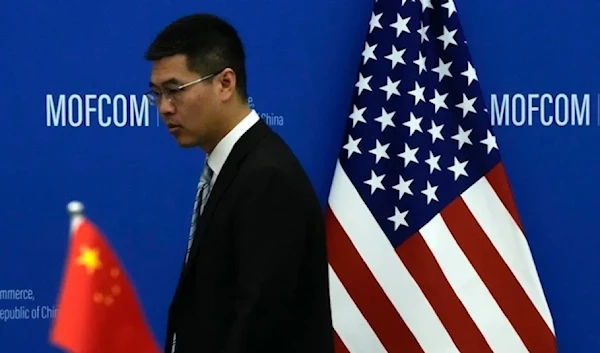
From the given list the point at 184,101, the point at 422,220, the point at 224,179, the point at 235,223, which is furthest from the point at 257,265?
the point at 422,220

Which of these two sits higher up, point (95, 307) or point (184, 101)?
point (184, 101)

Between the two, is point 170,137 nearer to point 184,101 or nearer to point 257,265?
point 184,101

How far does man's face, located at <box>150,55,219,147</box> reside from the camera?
5.25 feet

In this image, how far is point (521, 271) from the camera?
8.00 feet

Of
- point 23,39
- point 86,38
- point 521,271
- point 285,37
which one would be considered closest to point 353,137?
point 285,37

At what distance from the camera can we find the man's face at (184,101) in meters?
1.60

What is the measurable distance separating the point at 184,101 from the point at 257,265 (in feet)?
1.12

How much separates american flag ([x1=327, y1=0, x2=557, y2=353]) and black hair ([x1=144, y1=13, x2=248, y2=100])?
85 centimetres

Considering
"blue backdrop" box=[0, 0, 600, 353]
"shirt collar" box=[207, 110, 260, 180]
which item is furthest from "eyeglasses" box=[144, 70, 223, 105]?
"blue backdrop" box=[0, 0, 600, 353]

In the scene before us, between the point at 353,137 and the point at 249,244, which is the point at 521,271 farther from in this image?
the point at 249,244

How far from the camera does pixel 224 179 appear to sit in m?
1.58

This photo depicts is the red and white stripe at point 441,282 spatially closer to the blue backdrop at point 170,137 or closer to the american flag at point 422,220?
the american flag at point 422,220

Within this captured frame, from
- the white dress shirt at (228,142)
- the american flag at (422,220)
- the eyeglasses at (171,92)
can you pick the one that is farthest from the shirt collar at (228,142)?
the american flag at (422,220)

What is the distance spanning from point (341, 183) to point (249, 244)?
3.28ft
